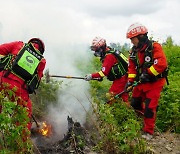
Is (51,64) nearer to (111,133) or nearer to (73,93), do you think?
(73,93)

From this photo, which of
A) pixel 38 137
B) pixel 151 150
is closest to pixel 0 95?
pixel 151 150

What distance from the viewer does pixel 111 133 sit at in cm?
570

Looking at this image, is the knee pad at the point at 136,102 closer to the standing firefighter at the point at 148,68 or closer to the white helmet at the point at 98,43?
the standing firefighter at the point at 148,68

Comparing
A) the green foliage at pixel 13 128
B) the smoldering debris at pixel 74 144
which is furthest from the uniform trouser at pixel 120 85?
the green foliage at pixel 13 128

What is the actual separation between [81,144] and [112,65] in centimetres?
253

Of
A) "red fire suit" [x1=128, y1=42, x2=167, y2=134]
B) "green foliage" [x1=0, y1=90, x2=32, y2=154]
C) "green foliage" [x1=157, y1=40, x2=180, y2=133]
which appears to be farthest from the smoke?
"green foliage" [x1=0, y1=90, x2=32, y2=154]

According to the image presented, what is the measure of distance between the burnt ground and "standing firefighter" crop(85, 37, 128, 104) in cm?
160

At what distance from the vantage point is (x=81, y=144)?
6.04 meters

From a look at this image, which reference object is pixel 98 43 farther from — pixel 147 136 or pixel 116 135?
pixel 116 135

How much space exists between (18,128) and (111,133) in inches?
78.7

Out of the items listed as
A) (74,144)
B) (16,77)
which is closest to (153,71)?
(74,144)

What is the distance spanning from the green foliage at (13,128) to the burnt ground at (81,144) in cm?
146

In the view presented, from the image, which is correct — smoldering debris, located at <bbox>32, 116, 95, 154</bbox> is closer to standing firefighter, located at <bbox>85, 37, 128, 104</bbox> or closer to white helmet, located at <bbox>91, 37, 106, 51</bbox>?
standing firefighter, located at <bbox>85, 37, 128, 104</bbox>

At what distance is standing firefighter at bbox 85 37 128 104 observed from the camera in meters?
8.02
